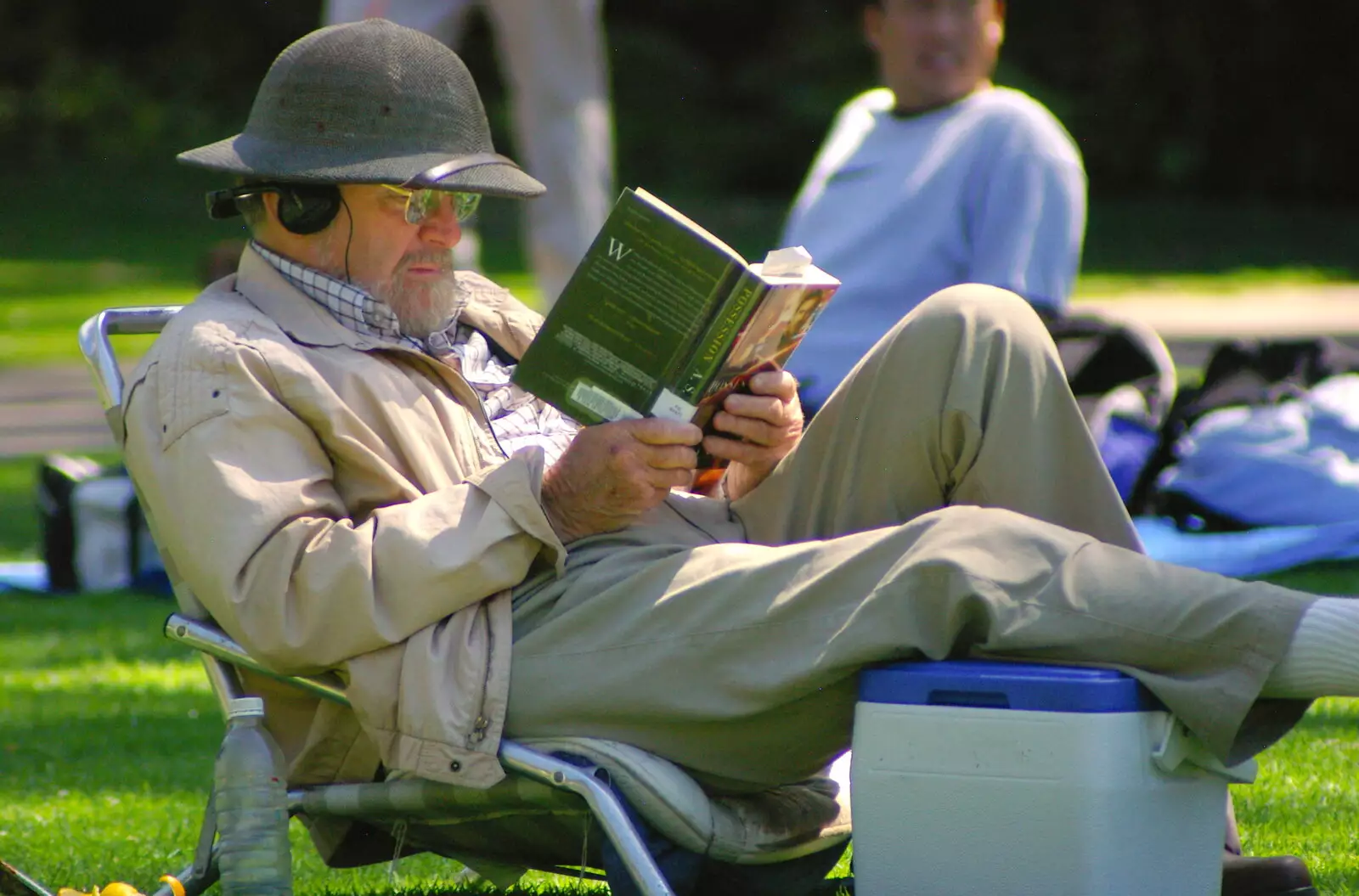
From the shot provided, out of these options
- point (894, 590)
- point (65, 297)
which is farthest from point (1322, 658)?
point (65, 297)

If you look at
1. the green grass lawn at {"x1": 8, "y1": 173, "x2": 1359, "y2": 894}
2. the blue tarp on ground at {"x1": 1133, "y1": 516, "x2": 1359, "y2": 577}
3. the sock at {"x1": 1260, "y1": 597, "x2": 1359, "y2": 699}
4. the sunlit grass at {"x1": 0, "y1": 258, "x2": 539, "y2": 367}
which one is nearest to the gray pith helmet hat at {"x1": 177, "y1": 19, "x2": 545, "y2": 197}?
the green grass lawn at {"x1": 8, "y1": 173, "x2": 1359, "y2": 894}

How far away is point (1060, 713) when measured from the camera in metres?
2.45

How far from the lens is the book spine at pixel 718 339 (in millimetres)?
2756

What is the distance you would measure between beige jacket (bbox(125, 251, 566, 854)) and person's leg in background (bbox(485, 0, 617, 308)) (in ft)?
15.5

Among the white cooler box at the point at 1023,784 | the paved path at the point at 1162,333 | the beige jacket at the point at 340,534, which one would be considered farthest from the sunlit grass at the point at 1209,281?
the white cooler box at the point at 1023,784

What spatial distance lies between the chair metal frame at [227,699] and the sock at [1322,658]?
2.77 ft

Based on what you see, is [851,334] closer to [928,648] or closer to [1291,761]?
[1291,761]

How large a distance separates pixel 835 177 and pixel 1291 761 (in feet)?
8.13

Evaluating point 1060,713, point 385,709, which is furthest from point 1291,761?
point 385,709

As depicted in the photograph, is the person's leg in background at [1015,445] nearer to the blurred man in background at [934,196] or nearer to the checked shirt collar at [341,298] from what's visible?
the checked shirt collar at [341,298]

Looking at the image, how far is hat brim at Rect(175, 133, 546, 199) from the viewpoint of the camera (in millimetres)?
3054

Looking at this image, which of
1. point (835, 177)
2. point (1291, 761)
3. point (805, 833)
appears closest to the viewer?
point (805, 833)

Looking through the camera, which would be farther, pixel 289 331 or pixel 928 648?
pixel 289 331

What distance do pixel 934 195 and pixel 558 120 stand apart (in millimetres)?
2578
